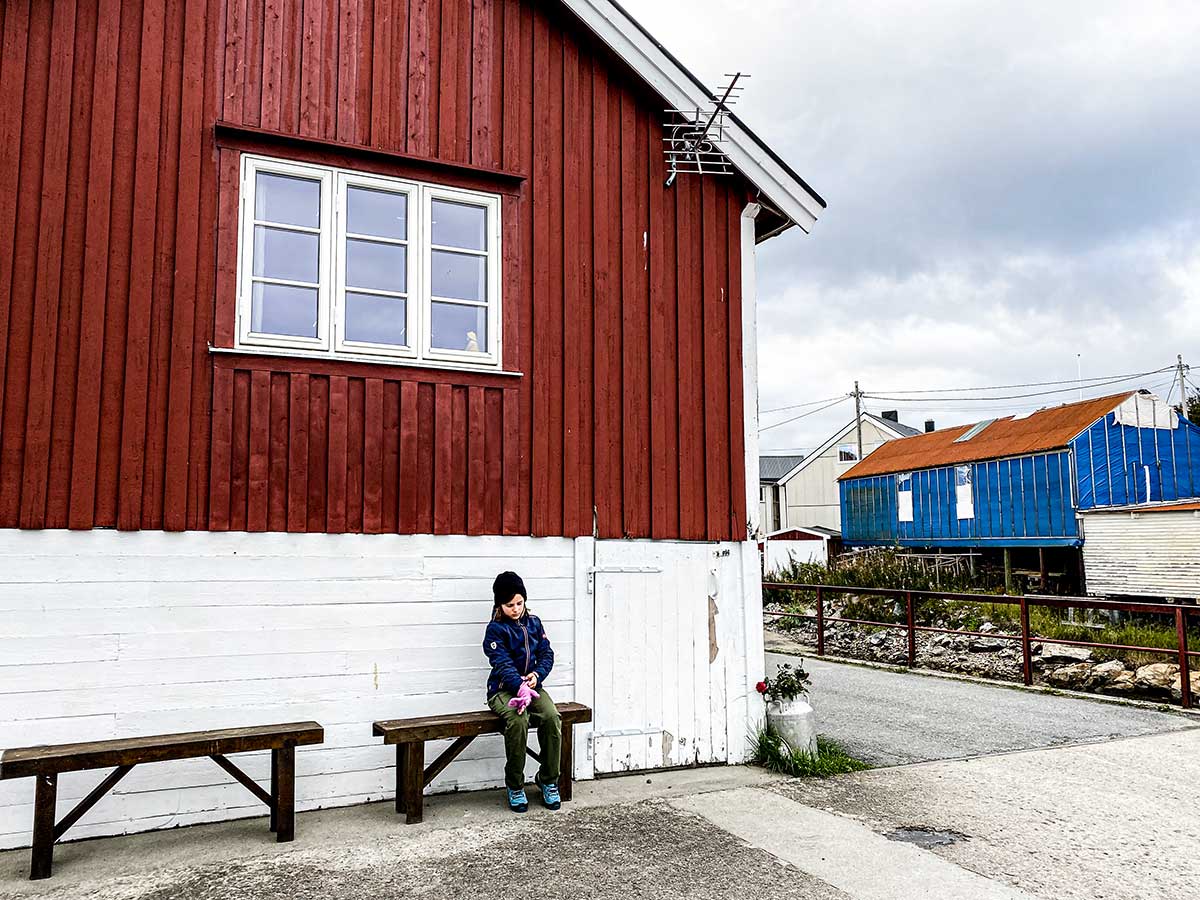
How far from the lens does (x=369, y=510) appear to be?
21.4ft

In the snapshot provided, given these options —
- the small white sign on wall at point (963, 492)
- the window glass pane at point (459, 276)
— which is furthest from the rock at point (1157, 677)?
the small white sign on wall at point (963, 492)

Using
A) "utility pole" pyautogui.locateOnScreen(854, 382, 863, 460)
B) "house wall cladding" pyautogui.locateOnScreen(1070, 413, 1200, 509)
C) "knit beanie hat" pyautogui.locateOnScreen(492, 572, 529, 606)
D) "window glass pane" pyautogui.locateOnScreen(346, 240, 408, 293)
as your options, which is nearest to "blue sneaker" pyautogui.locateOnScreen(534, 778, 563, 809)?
"knit beanie hat" pyautogui.locateOnScreen(492, 572, 529, 606)

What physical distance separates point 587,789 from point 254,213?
4708 millimetres

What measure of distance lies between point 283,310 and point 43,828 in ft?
11.2

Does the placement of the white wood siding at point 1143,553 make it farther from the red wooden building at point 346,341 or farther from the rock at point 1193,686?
the red wooden building at point 346,341

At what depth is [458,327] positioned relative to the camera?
6.97 m

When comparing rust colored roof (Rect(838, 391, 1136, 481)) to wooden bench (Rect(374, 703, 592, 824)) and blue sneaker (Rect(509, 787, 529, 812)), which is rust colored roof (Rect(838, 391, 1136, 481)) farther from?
blue sneaker (Rect(509, 787, 529, 812))

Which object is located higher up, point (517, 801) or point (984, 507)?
point (984, 507)

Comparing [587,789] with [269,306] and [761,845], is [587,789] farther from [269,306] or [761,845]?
[269,306]

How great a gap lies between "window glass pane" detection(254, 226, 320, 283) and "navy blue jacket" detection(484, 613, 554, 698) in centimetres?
278

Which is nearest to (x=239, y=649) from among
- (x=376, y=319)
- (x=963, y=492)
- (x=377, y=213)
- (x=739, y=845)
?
(x=376, y=319)

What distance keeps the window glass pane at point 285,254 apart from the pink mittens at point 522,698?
3.17 metres

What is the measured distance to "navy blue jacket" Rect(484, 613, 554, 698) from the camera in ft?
20.4

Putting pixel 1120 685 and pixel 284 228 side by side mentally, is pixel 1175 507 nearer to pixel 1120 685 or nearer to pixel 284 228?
pixel 1120 685
